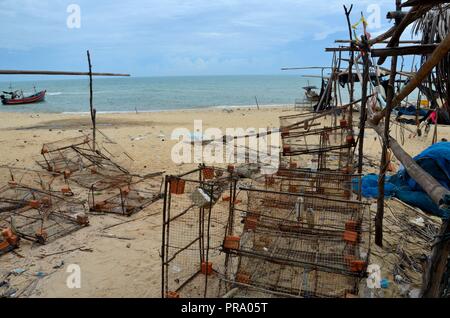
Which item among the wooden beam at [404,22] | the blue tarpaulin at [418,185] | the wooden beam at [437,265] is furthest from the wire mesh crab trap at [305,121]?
the wooden beam at [437,265]

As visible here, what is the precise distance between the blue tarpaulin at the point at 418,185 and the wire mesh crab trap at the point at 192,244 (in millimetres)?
3607

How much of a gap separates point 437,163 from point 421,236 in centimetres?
197

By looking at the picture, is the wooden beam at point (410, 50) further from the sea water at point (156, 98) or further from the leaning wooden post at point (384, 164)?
the sea water at point (156, 98)

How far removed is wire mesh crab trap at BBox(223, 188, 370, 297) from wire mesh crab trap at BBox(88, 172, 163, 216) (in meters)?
2.86

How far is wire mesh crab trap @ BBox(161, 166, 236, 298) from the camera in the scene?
4.10 meters

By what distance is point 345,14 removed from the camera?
7.31 meters

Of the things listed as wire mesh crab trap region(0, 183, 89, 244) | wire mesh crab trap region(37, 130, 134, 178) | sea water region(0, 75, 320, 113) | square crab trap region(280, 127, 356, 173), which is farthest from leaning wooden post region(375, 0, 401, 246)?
sea water region(0, 75, 320, 113)

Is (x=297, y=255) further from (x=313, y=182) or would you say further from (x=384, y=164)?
(x=313, y=182)

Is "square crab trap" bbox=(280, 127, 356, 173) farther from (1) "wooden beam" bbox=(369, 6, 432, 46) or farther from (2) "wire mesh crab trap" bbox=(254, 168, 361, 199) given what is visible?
(1) "wooden beam" bbox=(369, 6, 432, 46)

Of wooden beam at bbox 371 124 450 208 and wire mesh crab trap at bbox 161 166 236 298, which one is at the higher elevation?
wooden beam at bbox 371 124 450 208

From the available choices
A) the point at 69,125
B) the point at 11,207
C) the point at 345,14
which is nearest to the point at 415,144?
the point at 345,14

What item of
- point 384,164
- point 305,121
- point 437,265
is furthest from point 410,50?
point 305,121

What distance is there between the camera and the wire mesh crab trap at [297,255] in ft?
13.8
